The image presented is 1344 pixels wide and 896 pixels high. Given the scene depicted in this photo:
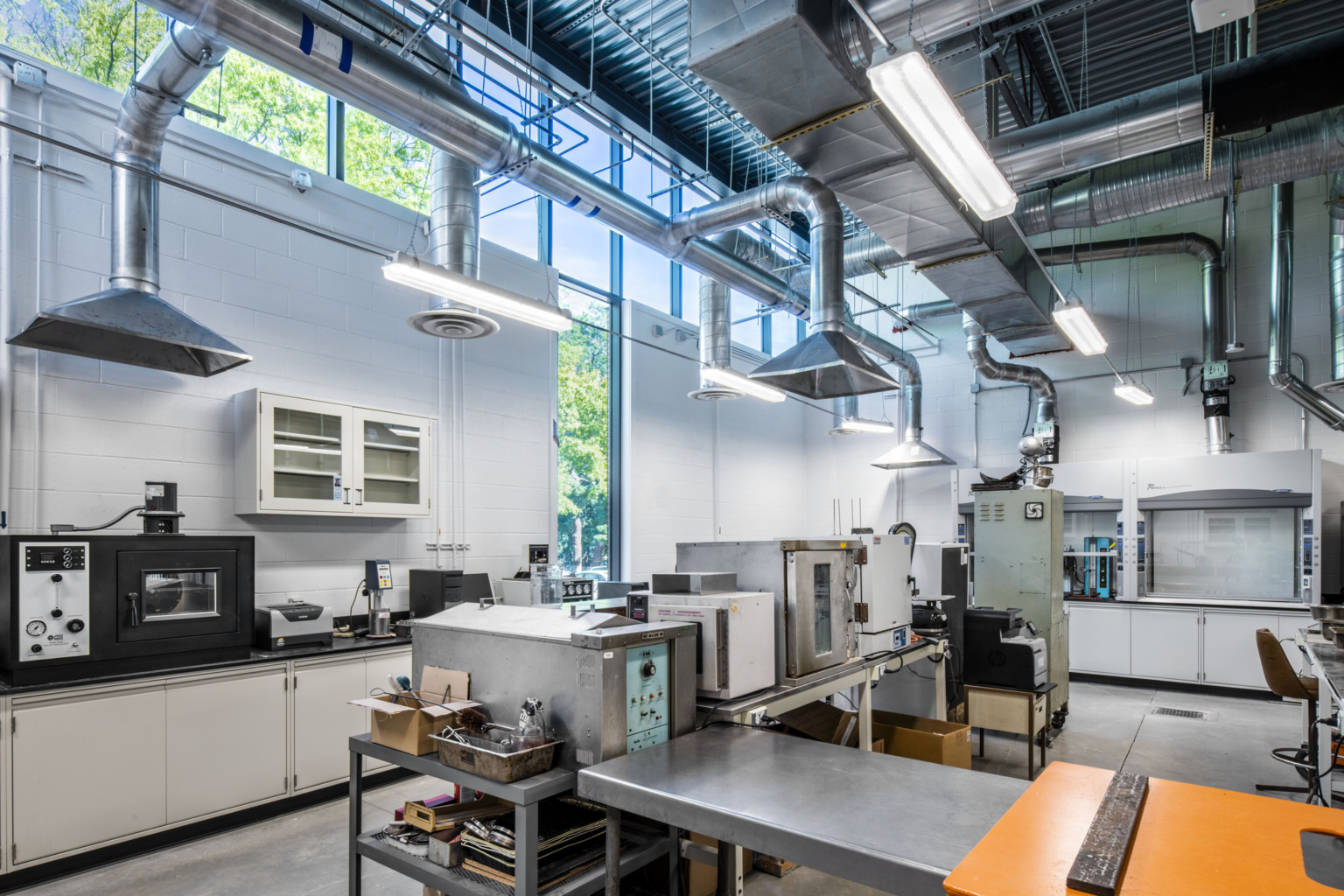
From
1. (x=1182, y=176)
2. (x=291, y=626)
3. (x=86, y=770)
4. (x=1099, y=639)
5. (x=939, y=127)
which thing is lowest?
(x=1099, y=639)

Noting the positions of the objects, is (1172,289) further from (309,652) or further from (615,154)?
(309,652)

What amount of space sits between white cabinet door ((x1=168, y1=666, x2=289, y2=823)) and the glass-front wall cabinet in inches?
36.1

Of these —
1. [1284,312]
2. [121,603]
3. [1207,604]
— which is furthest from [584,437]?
[1284,312]

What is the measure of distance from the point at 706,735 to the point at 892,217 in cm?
294

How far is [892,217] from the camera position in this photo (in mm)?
3941

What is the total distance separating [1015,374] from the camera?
23.3ft

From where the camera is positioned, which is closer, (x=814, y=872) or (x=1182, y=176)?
(x=814, y=872)

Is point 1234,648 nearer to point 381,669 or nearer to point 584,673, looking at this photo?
point 584,673

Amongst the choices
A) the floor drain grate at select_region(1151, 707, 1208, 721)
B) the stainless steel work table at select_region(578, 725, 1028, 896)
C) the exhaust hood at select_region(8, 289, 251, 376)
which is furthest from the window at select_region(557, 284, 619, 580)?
the floor drain grate at select_region(1151, 707, 1208, 721)

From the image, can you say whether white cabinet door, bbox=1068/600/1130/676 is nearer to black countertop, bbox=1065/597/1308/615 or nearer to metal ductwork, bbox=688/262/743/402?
black countertop, bbox=1065/597/1308/615

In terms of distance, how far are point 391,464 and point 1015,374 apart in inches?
229

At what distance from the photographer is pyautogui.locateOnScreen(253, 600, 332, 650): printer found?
3658 mm

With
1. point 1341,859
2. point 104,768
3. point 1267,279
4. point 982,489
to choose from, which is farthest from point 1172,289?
point 104,768

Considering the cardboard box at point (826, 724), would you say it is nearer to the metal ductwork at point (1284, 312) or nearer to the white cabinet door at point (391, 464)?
the white cabinet door at point (391, 464)
